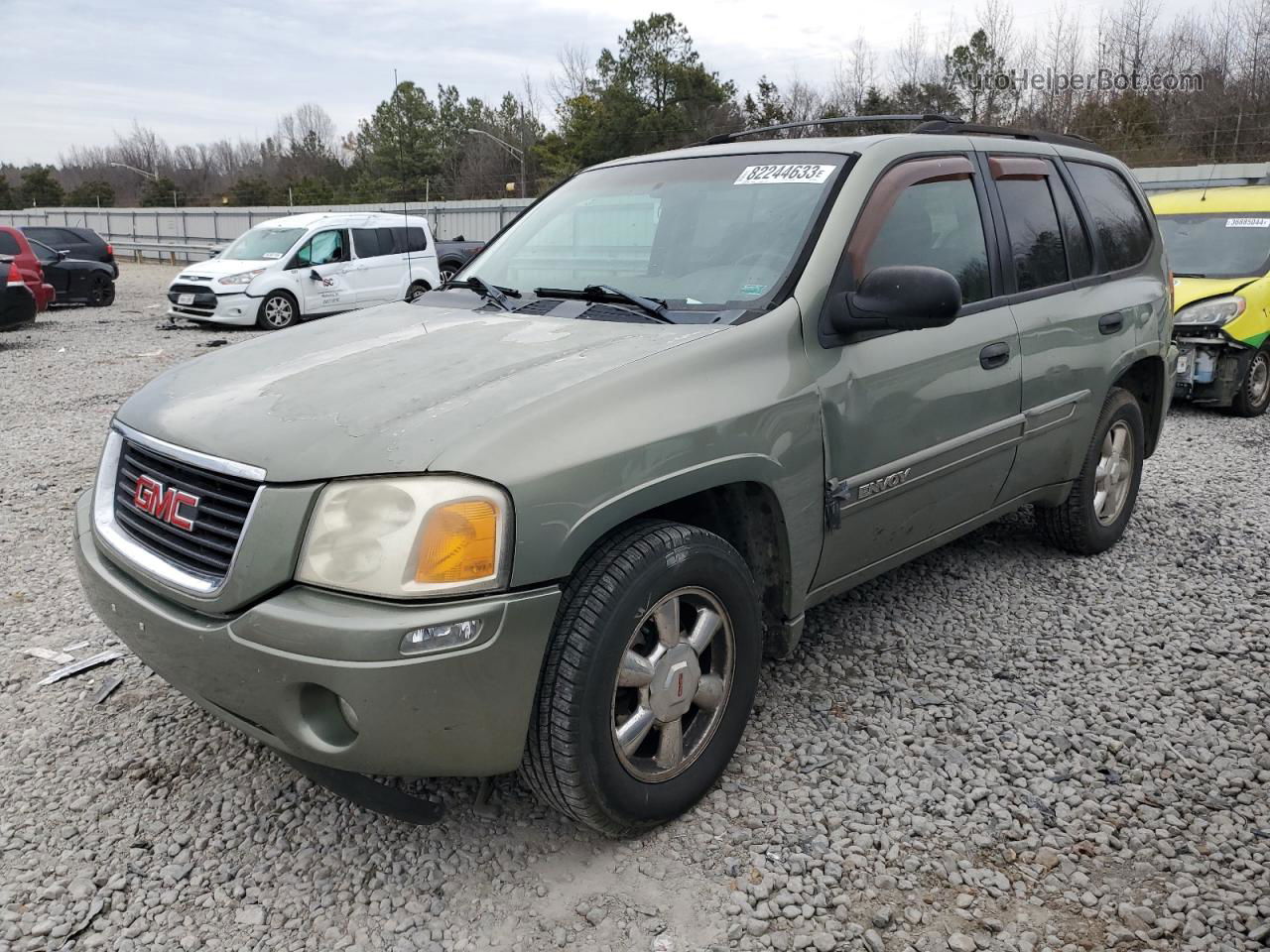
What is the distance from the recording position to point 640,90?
4328cm

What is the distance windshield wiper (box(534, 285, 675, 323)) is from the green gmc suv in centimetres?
2

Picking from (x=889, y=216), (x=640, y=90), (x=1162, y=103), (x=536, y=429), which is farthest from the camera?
Result: (x=640, y=90)

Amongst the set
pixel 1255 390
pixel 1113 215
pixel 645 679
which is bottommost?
pixel 1255 390

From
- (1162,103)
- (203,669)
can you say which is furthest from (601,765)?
(1162,103)

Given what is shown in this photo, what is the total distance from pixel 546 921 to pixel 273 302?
1410cm

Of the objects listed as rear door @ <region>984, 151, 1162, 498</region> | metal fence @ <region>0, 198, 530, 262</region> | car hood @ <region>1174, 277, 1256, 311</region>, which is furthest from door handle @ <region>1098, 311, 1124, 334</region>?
metal fence @ <region>0, 198, 530, 262</region>

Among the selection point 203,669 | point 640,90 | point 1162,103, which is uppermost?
point 640,90

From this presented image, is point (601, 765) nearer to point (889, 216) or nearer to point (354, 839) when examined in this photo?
point (354, 839)

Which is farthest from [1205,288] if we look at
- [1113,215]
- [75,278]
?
[75,278]

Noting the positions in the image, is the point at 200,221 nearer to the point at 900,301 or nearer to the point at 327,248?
the point at 327,248

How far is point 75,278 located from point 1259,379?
61.0 ft

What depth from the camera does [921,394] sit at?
325 centimetres

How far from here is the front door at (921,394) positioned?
304cm

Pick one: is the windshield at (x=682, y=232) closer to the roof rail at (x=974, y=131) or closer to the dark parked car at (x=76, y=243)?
the roof rail at (x=974, y=131)
